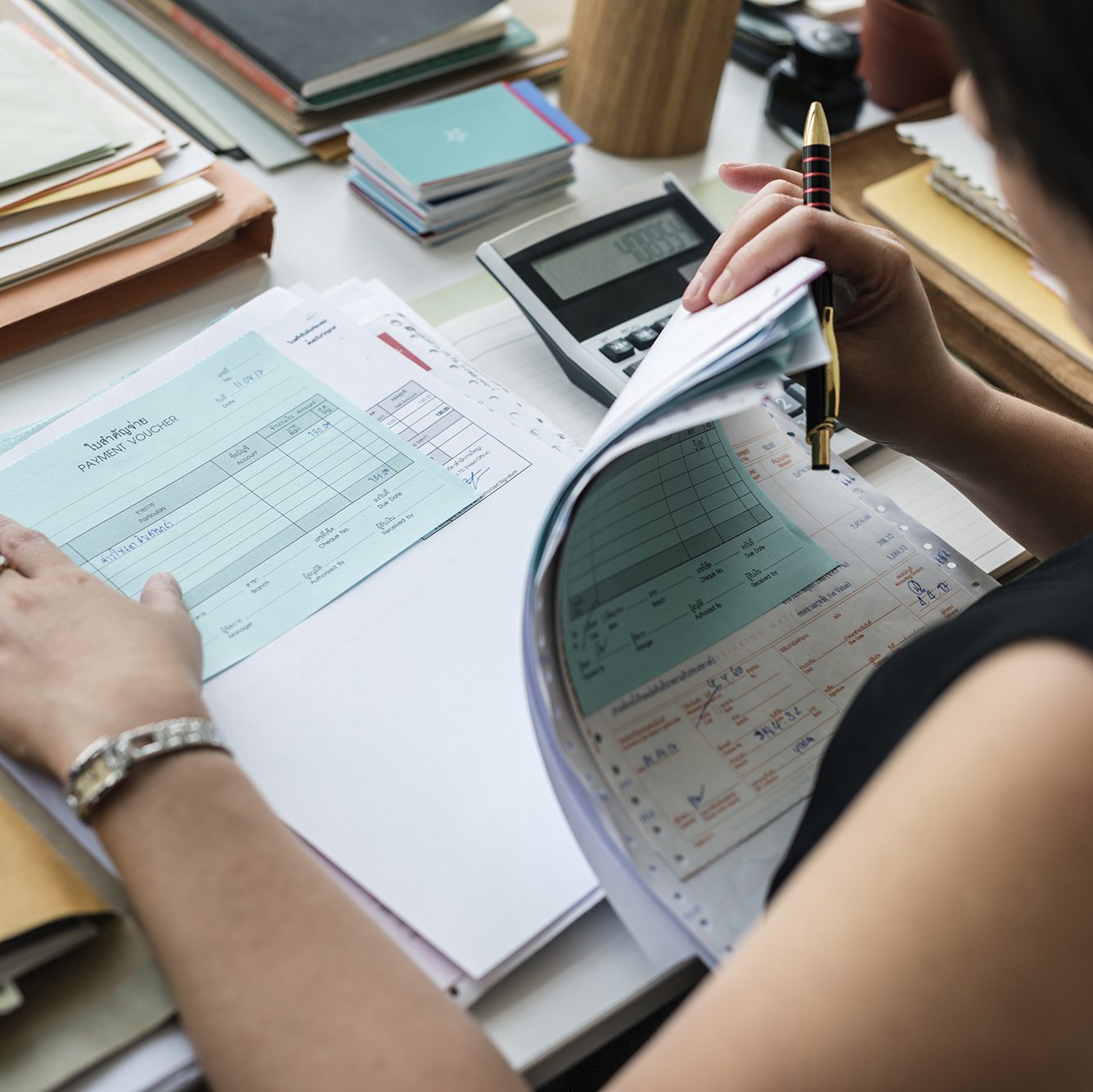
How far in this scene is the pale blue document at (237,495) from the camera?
0.65 meters

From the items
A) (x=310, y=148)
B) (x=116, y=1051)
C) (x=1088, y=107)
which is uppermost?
(x=1088, y=107)

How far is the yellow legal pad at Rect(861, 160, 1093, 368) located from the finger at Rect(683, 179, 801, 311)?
0.37 m

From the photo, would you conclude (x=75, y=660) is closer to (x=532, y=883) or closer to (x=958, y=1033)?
(x=532, y=883)

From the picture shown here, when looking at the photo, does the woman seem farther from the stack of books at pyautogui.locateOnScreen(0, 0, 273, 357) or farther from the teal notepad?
the teal notepad

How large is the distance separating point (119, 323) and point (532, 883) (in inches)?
Result: 23.2

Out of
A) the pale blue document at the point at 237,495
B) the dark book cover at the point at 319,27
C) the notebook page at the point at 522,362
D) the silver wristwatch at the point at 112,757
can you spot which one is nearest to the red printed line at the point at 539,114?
the dark book cover at the point at 319,27

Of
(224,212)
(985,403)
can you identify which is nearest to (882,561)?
(985,403)

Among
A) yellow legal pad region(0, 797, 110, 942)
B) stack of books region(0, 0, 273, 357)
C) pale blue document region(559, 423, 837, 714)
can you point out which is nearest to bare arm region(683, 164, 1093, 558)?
pale blue document region(559, 423, 837, 714)

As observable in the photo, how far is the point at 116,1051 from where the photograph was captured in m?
0.47

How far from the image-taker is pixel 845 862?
0.41 meters

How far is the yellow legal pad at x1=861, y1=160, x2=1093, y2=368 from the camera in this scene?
100 centimetres

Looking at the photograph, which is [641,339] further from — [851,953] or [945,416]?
[851,953]

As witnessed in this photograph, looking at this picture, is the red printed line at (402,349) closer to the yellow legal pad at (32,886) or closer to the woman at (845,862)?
the woman at (845,862)

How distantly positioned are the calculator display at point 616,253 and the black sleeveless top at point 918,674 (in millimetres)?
459
